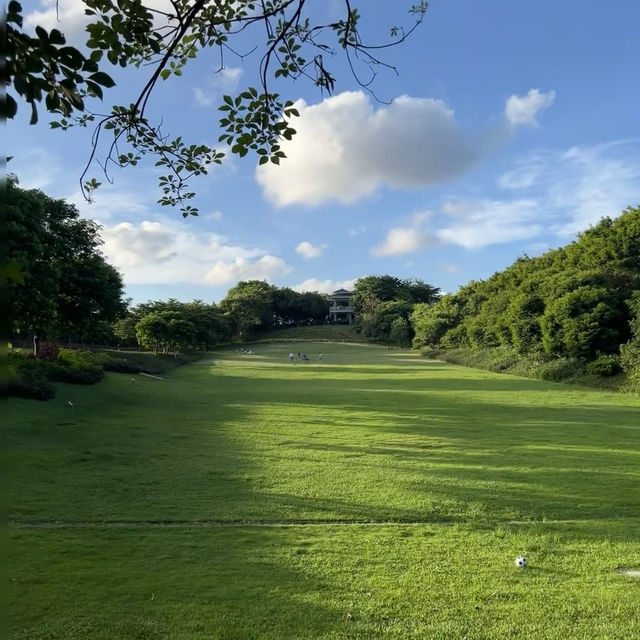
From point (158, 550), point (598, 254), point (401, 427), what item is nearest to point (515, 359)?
point (598, 254)

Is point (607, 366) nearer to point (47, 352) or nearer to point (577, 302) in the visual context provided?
point (577, 302)

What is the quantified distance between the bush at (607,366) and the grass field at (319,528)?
11305mm

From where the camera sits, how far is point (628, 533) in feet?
20.8

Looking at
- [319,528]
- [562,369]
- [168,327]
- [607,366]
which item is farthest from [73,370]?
[607,366]

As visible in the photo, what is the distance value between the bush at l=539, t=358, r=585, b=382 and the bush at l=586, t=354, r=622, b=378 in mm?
938

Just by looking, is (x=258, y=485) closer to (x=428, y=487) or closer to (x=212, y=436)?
(x=428, y=487)

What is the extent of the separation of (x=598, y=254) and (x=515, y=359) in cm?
755

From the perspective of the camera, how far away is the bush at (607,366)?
2475cm

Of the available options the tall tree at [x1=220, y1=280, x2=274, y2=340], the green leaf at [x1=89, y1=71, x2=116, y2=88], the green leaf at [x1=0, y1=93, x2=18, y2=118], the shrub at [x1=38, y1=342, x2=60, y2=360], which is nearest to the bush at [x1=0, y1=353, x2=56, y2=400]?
the shrub at [x1=38, y1=342, x2=60, y2=360]

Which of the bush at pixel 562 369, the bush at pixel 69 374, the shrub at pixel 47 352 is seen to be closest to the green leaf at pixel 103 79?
the bush at pixel 69 374

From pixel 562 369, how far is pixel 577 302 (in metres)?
3.40

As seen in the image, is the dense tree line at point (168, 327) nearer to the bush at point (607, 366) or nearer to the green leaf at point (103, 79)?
the bush at point (607, 366)

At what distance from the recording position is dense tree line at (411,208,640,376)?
86.9 feet

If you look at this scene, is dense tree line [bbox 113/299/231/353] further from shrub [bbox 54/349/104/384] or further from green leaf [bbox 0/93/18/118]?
green leaf [bbox 0/93/18/118]
